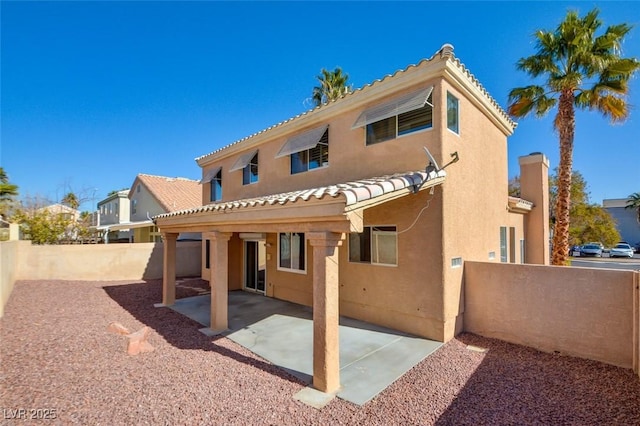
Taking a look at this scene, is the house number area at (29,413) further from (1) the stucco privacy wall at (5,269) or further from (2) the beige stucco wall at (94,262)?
(2) the beige stucco wall at (94,262)

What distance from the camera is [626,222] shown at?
187ft

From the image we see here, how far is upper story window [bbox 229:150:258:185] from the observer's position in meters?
15.7

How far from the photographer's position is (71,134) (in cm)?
2231

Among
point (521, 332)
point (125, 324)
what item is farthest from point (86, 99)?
point (521, 332)

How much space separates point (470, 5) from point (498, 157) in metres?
6.17

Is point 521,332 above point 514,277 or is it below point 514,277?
below

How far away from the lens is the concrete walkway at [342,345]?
21.4 feet

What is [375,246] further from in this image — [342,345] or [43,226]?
[43,226]

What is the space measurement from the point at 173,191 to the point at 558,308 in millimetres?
31381

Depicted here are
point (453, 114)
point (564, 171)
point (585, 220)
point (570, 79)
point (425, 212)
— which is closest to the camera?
point (425, 212)

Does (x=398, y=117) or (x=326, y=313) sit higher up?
(x=398, y=117)

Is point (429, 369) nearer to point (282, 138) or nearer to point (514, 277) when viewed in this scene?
point (514, 277)

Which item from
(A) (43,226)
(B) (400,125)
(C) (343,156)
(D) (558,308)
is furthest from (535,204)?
(A) (43,226)

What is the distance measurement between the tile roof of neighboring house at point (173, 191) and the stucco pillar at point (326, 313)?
24.1 m
